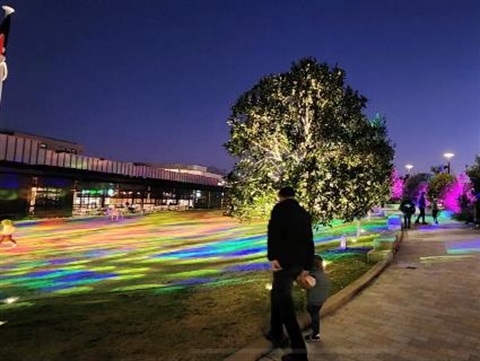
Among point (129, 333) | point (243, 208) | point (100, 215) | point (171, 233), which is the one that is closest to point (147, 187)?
point (100, 215)

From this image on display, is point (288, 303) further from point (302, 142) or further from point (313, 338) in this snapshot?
point (302, 142)

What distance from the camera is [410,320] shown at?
6.92 metres

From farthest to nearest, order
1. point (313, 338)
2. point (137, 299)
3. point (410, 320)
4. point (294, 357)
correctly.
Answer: point (137, 299), point (410, 320), point (313, 338), point (294, 357)

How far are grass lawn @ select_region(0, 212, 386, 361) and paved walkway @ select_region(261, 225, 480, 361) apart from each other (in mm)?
867

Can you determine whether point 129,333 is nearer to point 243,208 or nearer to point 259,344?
point 259,344

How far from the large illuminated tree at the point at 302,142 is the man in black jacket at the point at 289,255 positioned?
4326 millimetres

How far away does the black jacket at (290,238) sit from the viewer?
5.21 m

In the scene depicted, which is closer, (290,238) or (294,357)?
(294,357)

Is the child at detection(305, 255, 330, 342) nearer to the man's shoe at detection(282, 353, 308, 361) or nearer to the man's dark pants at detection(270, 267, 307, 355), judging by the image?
the man's dark pants at detection(270, 267, 307, 355)

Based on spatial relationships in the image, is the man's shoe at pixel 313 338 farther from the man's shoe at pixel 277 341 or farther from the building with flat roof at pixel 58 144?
the building with flat roof at pixel 58 144

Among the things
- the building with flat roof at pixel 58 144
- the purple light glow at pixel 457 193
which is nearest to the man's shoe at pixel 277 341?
the purple light glow at pixel 457 193

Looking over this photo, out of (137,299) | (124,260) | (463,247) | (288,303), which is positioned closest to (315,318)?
(288,303)

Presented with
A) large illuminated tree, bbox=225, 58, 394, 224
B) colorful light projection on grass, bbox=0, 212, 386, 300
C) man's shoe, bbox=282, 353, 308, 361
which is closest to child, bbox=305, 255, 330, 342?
man's shoe, bbox=282, 353, 308, 361

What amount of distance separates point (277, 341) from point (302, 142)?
567 cm
